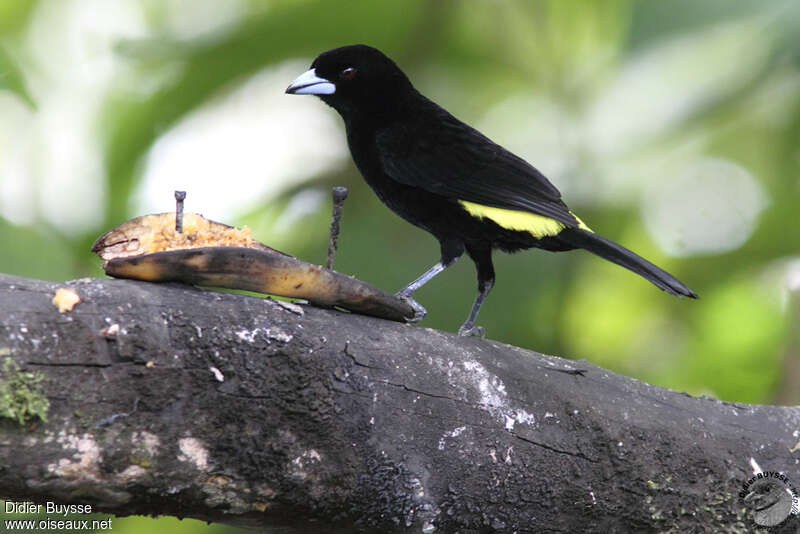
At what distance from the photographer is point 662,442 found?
2057 mm

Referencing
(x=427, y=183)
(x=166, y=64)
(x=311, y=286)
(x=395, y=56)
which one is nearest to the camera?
(x=311, y=286)

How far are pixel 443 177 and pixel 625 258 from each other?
2.22ft

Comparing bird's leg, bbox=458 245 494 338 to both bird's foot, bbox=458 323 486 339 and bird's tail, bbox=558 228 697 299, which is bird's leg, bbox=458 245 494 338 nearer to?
bird's foot, bbox=458 323 486 339

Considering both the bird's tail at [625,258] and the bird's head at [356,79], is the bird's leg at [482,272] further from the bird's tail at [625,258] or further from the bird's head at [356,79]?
the bird's head at [356,79]

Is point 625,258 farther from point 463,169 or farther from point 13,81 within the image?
point 13,81

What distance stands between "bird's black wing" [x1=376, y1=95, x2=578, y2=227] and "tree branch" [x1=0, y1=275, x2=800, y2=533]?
2.69 ft

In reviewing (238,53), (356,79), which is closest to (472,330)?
(356,79)

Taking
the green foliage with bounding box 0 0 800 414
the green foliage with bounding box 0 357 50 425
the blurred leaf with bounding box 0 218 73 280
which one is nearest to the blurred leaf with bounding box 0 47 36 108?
the green foliage with bounding box 0 0 800 414

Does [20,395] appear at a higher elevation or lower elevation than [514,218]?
lower

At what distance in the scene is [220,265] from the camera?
66.7 inches

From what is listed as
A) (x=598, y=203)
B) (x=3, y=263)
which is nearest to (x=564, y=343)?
(x=598, y=203)

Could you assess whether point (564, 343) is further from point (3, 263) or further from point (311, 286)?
point (3, 263)

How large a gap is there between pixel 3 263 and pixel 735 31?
10.7ft

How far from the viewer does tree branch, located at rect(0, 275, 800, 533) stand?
148cm
